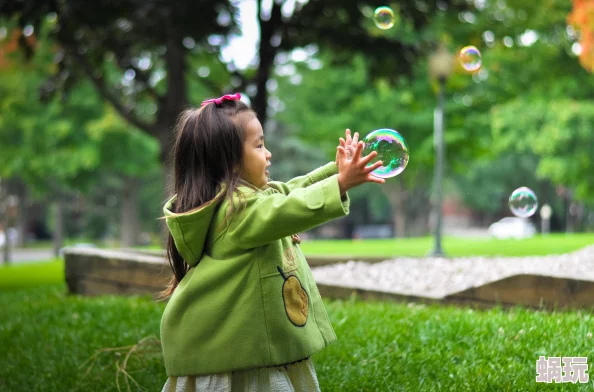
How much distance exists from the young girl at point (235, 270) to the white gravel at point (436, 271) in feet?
11.1

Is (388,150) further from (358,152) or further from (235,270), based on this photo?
(235,270)

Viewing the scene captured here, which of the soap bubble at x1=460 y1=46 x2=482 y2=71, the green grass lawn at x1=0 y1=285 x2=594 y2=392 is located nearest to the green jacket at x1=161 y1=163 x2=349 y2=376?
the green grass lawn at x1=0 y1=285 x2=594 y2=392

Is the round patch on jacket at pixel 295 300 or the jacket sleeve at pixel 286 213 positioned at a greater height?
the jacket sleeve at pixel 286 213

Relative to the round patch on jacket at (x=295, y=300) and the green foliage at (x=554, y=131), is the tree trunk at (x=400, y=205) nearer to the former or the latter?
the green foliage at (x=554, y=131)

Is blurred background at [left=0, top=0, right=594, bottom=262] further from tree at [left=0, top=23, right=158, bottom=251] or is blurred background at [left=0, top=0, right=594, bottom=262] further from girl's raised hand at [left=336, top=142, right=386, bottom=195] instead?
girl's raised hand at [left=336, top=142, right=386, bottom=195]

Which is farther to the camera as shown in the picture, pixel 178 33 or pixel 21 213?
pixel 21 213

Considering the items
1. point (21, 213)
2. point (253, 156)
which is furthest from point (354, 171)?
point (21, 213)

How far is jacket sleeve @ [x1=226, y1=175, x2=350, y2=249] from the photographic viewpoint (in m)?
2.28

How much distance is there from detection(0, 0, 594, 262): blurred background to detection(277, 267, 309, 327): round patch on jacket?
84 centimetres

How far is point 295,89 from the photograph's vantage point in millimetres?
25641

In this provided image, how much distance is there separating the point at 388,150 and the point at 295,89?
23009 millimetres

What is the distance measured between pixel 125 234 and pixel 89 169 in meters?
5.08

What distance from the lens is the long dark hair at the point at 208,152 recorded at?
2580 millimetres

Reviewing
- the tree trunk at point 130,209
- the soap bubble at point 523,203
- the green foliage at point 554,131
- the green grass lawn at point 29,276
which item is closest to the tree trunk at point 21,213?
the tree trunk at point 130,209
